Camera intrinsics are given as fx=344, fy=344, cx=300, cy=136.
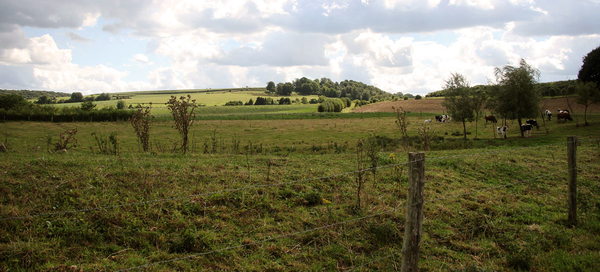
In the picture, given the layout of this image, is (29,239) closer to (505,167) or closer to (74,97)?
(505,167)

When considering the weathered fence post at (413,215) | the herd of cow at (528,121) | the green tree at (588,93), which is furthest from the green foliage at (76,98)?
the weathered fence post at (413,215)

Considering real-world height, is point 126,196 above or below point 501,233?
above

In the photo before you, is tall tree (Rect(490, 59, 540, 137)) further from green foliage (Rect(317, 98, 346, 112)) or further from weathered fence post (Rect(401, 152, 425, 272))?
green foliage (Rect(317, 98, 346, 112))

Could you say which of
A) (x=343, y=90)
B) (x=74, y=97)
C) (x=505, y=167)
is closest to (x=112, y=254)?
(x=505, y=167)

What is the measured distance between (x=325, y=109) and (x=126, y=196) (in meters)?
79.4

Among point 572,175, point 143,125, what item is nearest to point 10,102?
point 143,125

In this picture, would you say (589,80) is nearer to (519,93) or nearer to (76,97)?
(519,93)

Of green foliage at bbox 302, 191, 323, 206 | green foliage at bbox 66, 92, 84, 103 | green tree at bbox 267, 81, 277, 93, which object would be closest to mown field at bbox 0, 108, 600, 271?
green foliage at bbox 302, 191, 323, 206

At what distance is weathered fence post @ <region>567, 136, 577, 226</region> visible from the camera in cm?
620

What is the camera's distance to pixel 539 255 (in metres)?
5.51

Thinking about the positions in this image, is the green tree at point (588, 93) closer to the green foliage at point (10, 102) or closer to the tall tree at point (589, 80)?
the tall tree at point (589, 80)

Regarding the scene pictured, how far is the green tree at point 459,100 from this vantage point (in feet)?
105

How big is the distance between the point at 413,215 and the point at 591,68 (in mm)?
48590

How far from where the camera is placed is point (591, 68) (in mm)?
39438
